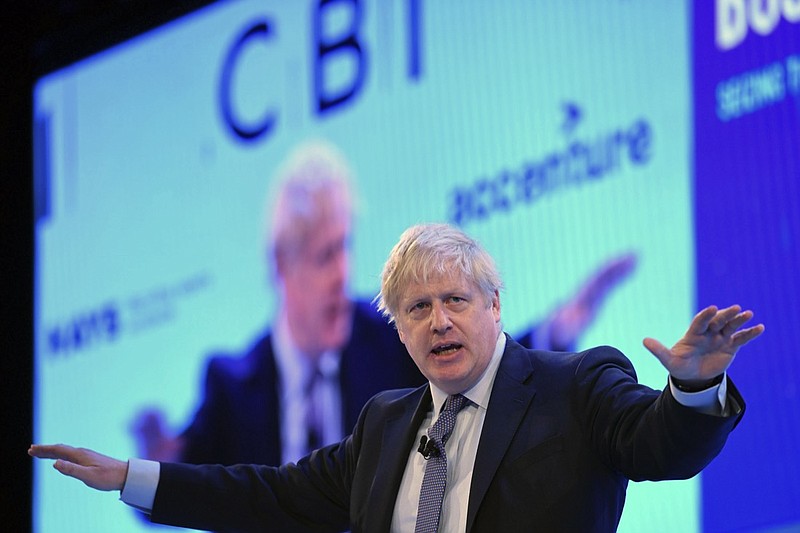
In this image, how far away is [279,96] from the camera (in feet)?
16.0

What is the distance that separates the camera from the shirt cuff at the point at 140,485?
8.53ft

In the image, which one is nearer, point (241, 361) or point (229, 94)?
point (241, 361)

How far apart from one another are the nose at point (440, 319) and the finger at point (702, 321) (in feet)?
1.78

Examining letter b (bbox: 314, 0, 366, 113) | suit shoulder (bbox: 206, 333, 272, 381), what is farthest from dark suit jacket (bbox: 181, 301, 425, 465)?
letter b (bbox: 314, 0, 366, 113)

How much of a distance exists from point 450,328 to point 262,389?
8.05 ft

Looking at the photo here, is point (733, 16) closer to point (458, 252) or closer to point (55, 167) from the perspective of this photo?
point (458, 252)

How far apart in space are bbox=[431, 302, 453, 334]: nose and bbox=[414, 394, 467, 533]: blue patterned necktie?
17 centimetres

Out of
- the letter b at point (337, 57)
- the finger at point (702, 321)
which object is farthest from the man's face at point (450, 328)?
the letter b at point (337, 57)

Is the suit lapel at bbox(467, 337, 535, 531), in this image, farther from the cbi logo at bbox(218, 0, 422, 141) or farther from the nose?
the cbi logo at bbox(218, 0, 422, 141)

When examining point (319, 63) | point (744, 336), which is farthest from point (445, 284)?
point (319, 63)

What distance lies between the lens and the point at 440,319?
2.30 metres

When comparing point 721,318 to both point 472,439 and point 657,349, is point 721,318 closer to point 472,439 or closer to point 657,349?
point 657,349

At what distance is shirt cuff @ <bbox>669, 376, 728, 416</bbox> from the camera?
1929mm

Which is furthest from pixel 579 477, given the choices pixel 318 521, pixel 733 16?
pixel 733 16
